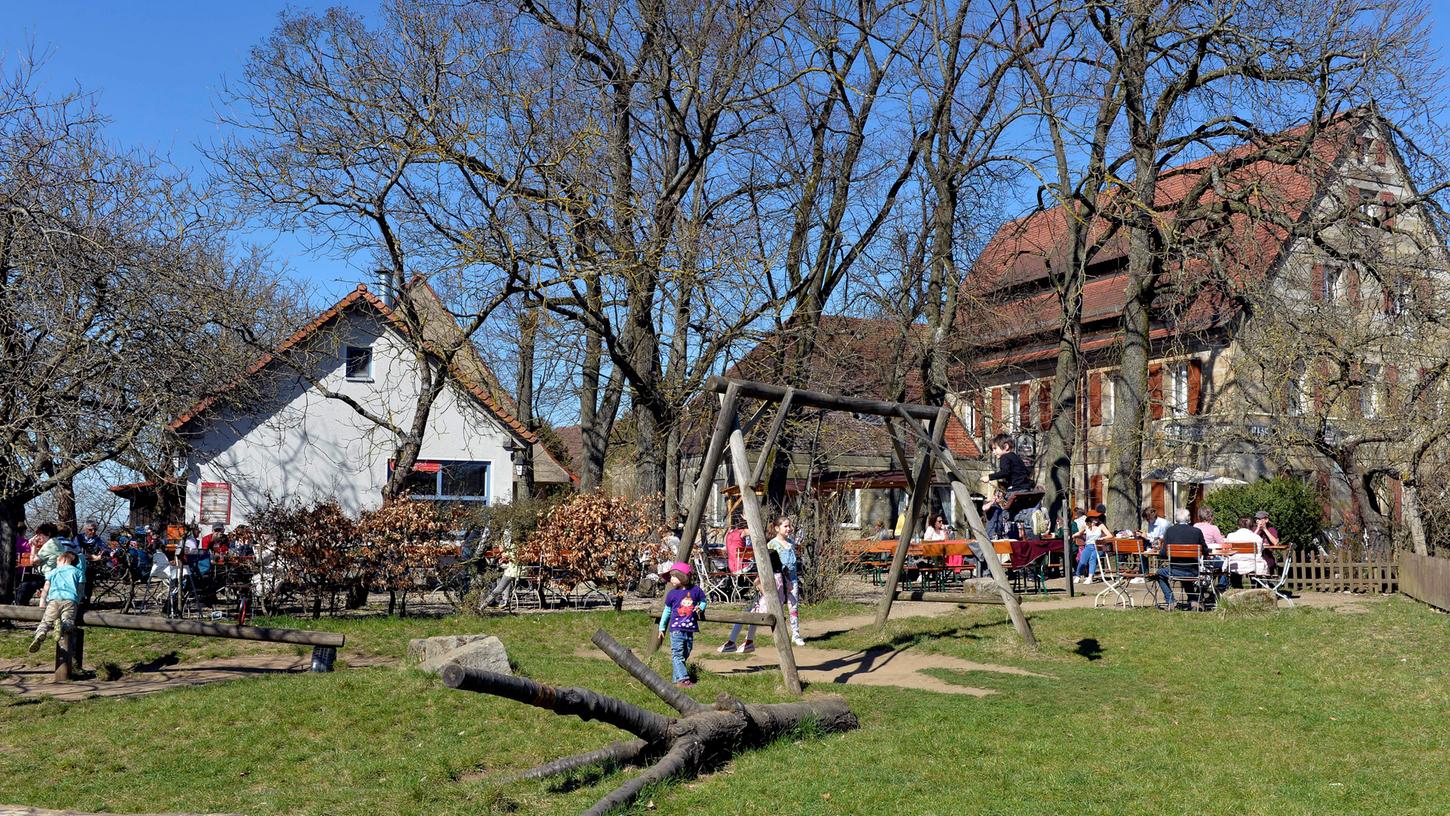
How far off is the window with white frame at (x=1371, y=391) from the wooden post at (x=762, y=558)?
616 inches

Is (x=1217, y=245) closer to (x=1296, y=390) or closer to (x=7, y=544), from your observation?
(x=1296, y=390)

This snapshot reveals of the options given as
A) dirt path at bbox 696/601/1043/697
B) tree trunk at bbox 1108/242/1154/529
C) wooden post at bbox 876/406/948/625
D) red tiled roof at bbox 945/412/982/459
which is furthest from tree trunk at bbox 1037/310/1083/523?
red tiled roof at bbox 945/412/982/459

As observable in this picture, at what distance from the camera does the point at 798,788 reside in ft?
28.8

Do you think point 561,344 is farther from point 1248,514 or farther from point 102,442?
point 1248,514

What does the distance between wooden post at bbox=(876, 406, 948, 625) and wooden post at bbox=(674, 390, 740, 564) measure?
2998 mm

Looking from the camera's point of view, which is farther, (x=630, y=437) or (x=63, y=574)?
(x=630, y=437)

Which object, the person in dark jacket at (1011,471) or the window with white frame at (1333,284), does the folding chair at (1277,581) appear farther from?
the window with white frame at (1333,284)

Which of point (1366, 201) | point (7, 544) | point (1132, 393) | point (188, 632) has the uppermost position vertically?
point (1366, 201)

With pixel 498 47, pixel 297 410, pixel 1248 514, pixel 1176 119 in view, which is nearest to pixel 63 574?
pixel 498 47

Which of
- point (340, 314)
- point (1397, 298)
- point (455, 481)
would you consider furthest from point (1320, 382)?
point (455, 481)

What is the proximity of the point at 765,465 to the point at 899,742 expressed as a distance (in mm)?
5270

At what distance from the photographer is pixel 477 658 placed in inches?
492

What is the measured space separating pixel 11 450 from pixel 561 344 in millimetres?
9523

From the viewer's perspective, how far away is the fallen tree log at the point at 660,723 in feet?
26.5
